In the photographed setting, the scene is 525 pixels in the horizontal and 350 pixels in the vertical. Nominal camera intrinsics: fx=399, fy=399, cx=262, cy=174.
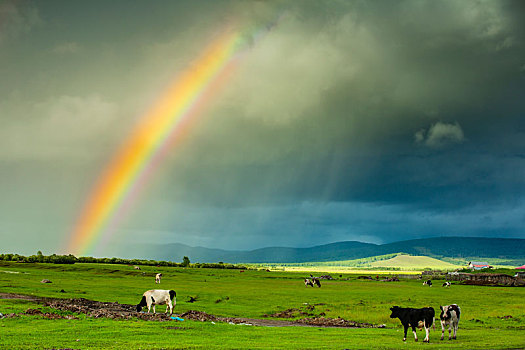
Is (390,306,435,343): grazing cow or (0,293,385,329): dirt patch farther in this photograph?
(0,293,385,329): dirt patch

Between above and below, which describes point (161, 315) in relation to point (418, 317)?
below

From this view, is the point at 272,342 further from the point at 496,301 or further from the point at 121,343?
the point at 496,301

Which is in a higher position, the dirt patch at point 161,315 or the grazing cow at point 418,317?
the grazing cow at point 418,317

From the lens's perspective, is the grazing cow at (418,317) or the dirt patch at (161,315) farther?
the dirt patch at (161,315)

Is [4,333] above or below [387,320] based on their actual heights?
above

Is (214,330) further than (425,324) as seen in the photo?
Yes

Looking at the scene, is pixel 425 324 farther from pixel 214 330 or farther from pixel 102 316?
pixel 102 316

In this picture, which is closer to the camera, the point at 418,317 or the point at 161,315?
the point at 418,317

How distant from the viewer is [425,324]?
104ft

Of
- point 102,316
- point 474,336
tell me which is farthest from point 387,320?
point 102,316

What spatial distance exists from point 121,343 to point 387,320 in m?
33.4

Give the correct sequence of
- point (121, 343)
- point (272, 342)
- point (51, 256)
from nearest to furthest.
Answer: point (121, 343) < point (272, 342) < point (51, 256)

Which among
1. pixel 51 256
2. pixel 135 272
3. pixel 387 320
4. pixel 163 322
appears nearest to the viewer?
pixel 163 322

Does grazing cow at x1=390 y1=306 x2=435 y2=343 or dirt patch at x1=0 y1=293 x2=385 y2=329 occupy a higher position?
grazing cow at x1=390 y1=306 x2=435 y2=343
